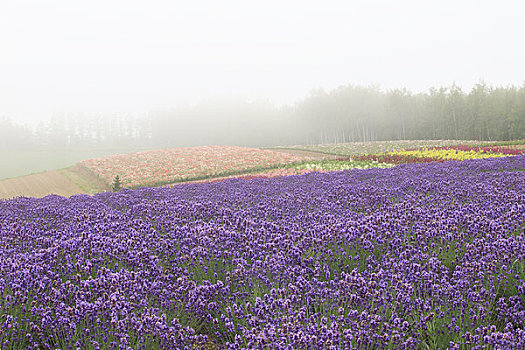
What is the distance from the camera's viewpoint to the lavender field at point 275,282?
8.58 feet

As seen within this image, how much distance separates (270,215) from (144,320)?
3.24 metres

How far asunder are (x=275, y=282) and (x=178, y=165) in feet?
78.1

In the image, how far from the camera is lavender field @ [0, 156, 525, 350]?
2.62m

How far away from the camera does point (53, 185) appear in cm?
2355

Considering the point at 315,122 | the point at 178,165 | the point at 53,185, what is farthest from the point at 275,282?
the point at 315,122

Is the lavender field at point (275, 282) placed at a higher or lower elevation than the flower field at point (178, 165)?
lower

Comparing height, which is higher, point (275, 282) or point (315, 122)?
point (315, 122)

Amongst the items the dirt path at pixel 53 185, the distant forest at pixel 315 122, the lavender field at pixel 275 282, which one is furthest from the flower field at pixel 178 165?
the distant forest at pixel 315 122

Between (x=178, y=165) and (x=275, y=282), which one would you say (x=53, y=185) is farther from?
(x=275, y=282)

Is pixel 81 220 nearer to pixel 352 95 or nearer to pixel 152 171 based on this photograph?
pixel 152 171

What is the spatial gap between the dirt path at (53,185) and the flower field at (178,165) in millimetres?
867

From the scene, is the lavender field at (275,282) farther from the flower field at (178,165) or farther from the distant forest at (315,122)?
the distant forest at (315,122)

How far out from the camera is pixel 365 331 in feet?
8.11

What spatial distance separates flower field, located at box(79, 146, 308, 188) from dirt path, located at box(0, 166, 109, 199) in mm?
867
